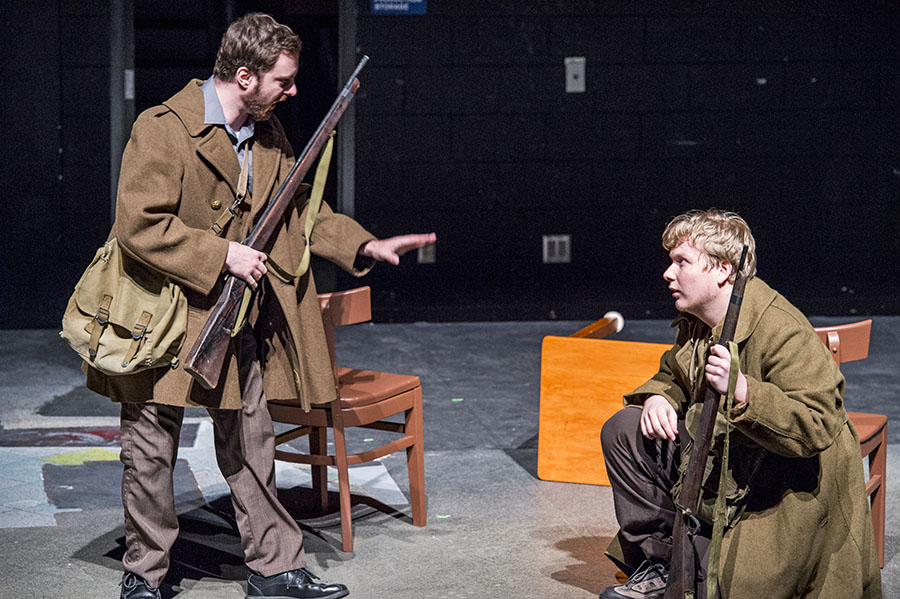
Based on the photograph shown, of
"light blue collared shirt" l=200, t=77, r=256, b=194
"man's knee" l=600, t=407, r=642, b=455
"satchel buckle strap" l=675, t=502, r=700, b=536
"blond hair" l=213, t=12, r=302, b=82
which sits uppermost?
"blond hair" l=213, t=12, r=302, b=82

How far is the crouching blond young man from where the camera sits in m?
2.97

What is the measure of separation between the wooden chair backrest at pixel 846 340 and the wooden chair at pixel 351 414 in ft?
4.46

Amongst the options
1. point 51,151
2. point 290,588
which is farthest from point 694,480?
point 51,151

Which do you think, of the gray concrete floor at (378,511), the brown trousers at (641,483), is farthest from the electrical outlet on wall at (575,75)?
the brown trousers at (641,483)

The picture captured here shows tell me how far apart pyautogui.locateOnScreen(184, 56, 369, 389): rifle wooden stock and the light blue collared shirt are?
0.12m

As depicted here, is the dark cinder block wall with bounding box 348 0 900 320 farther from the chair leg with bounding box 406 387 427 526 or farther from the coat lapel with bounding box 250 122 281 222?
the coat lapel with bounding box 250 122 281 222

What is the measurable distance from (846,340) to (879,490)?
0.51 metres

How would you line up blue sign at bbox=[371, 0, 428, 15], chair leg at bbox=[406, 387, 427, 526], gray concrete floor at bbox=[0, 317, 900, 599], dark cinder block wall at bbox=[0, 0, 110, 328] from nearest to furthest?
gray concrete floor at bbox=[0, 317, 900, 599]
chair leg at bbox=[406, 387, 427, 526]
dark cinder block wall at bbox=[0, 0, 110, 328]
blue sign at bbox=[371, 0, 428, 15]

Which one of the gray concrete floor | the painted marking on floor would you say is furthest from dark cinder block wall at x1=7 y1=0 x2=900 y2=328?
the painted marking on floor

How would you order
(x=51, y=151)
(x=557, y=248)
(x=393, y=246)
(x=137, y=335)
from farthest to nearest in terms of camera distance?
1. (x=557, y=248)
2. (x=51, y=151)
3. (x=393, y=246)
4. (x=137, y=335)

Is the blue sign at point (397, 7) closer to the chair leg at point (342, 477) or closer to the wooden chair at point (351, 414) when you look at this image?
the wooden chair at point (351, 414)

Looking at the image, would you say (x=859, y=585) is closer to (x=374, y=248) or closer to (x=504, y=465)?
(x=374, y=248)

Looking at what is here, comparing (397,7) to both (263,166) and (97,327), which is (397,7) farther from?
(97,327)

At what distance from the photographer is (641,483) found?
3406mm
